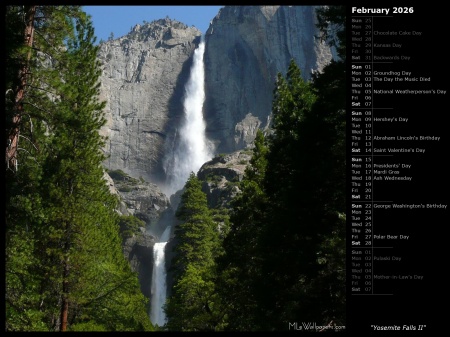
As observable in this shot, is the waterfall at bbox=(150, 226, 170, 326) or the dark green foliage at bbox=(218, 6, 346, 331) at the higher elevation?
the dark green foliage at bbox=(218, 6, 346, 331)

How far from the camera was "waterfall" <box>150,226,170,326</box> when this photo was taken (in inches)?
2837

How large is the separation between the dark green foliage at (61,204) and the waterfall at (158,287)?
48350 mm

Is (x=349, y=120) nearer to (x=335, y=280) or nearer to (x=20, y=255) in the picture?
(x=335, y=280)

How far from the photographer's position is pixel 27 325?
13680 millimetres

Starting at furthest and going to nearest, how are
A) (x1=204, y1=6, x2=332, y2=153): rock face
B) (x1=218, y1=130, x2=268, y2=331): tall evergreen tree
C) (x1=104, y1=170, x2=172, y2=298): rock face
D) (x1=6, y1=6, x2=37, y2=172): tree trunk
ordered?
(x1=204, y1=6, x2=332, y2=153): rock face
(x1=104, y1=170, x2=172, y2=298): rock face
(x1=218, y1=130, x2=268, y2=331): tall evergreen tree
(x1=6, y1=6, x2=37, y2=172): tree trunk

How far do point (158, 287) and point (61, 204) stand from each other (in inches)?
2245

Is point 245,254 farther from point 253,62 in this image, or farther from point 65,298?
point 253,62

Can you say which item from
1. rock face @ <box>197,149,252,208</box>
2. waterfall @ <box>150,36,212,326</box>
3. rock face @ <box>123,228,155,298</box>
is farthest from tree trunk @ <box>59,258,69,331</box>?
waterfall @ <box>150,36,212,326</box>

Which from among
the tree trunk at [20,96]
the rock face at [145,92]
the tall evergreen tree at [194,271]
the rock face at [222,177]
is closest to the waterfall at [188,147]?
the rock face at [145,92]

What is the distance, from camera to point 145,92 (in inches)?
5423

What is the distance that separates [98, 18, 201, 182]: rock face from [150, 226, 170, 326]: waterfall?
1842 inches

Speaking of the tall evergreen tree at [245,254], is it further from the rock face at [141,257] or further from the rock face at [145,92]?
the rock face at [145,92]

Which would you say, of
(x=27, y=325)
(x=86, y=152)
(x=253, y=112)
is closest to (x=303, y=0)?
(x=27, y=325)

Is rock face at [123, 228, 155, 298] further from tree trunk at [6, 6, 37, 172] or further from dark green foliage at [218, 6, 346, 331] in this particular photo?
tree trunk at [6, 6, 37, 172]
